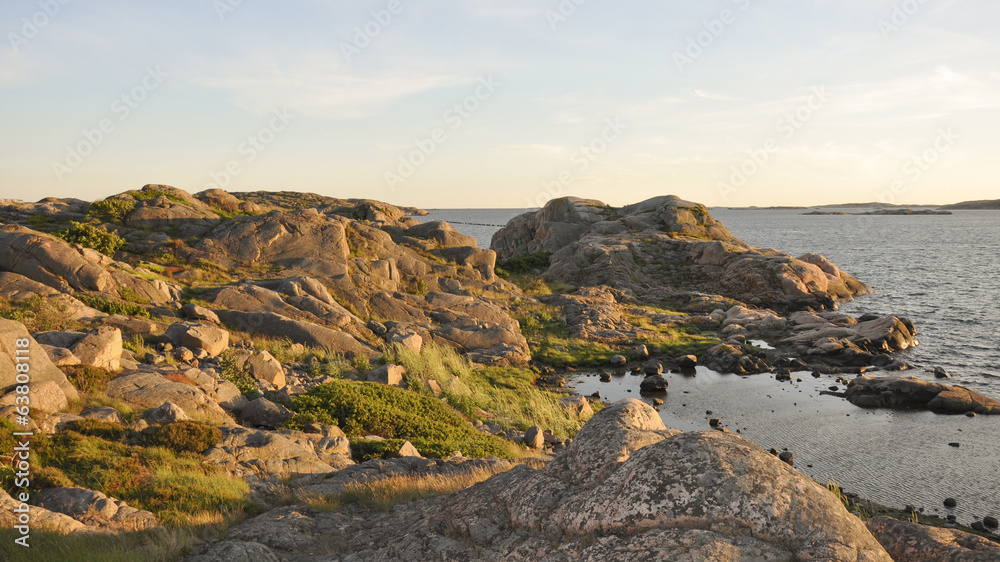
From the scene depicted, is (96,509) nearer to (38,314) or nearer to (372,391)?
(372,391)

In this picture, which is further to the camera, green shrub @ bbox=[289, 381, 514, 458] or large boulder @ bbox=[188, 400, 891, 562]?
green shrub @ bbox=[289, 381, 514, 458]

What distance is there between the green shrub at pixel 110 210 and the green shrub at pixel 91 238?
458 cm

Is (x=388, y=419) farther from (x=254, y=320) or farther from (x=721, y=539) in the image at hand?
(x=721, y=539)

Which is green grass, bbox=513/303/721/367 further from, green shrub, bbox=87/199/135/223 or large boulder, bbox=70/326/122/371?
green shrub, bbox=87/199/135/223

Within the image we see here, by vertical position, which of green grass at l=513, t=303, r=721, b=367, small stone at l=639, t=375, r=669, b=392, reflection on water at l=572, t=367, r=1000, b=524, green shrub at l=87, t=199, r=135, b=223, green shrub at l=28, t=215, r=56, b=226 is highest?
green shrub at l=87, t=199, r=135, b=223

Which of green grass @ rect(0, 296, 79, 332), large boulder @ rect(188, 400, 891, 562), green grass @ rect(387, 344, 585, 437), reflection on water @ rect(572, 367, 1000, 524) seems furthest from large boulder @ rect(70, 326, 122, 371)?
reflection on water @ rect(572, 367, 1000, 524)

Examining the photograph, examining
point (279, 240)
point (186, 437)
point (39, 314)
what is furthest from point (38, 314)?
point (279, 240)

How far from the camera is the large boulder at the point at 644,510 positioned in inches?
228

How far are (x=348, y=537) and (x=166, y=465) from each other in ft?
17.2

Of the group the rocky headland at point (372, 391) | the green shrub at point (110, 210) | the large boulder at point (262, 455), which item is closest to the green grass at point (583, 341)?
the rocky headland at point (372, 391)

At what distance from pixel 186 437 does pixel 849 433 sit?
2956 cm

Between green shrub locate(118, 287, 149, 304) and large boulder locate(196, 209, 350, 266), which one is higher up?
large boulder locate(196, 209, 350, 266)

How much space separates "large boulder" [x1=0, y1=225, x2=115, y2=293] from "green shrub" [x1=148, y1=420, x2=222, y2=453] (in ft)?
59.0

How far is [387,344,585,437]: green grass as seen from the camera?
25.6 meters
